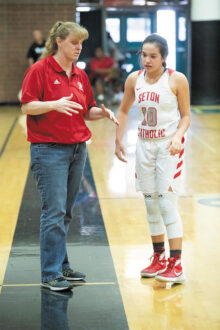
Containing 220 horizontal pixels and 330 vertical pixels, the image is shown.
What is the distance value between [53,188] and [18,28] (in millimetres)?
13153

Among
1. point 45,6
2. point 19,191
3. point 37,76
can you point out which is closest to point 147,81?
point 37,76

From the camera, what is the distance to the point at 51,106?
12.2 ft

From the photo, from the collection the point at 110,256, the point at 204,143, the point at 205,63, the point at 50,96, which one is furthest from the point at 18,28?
the point at 50,96

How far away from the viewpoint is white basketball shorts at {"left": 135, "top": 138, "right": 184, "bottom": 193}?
4148 millimetres

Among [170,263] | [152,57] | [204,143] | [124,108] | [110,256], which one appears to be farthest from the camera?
[204,143]

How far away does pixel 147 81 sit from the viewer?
4.20 meters

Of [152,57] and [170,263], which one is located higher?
[152,57]

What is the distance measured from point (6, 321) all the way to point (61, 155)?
107cm

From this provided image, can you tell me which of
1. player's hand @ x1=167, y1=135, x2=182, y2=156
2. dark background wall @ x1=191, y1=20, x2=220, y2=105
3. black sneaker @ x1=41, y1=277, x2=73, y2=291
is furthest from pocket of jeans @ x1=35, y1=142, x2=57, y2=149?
dark background wall @ x1=191, y1=20, x2=220, y2=105

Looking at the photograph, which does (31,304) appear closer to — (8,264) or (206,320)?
(8,264)

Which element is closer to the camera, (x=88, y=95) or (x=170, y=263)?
(x=88, y=95)

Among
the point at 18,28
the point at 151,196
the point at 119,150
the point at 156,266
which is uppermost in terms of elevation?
the point at 18,28

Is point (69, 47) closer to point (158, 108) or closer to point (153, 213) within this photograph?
point (158, 108)

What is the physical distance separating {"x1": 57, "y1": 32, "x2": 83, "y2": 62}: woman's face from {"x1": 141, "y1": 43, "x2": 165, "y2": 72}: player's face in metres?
0.47
